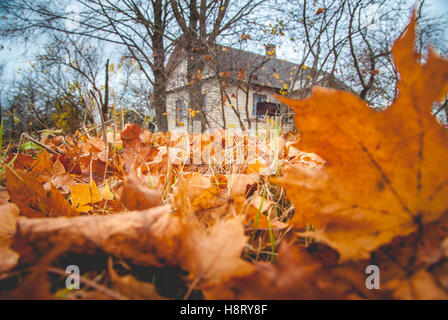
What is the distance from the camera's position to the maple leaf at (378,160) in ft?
0.81

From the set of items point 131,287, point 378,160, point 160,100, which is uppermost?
point 160,100

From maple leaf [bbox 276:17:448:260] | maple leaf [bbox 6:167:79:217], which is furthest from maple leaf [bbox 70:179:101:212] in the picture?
maple leaf [bbox 276:17:448:260]

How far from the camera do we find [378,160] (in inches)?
10.8

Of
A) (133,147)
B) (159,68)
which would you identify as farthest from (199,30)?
(133,147)

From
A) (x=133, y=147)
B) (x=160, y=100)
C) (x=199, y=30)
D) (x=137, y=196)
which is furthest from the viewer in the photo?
(x=160, y=100)

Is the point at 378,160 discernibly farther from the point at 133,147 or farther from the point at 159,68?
the point at 159,68

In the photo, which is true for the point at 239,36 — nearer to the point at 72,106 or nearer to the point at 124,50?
the point at 124,50

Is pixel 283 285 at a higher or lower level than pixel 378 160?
lower

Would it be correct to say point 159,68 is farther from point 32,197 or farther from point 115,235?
point 115,235

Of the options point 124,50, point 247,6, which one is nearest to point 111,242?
point 247,6

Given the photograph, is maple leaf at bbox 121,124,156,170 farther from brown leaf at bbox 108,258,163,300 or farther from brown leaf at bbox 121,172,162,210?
brown leaf at bbox 108,258,163,300

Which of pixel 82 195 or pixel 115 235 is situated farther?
pixel 82 195

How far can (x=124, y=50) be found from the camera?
187 inches

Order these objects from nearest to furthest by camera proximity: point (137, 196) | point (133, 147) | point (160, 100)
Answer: point (137, 196), point (133, 147), point (160, 100)
